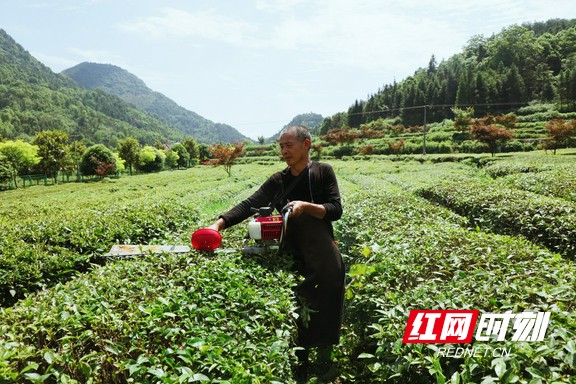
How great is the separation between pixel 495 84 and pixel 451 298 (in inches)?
3419

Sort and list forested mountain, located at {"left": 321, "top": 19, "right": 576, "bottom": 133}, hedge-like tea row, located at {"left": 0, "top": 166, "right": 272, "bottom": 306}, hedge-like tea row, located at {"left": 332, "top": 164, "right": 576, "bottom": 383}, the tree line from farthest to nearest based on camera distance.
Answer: forested mountain, located at {"left": 321, "top": 19, "right": 576, "bottom": 133}, the tree line, hedge-like tea row, located at {"left": 0, "top": 166, "right": 272, "bottom": 306}, hedge-like tea row, located at {"left": 332, "top": 164, "right": 576, "bottom": 383}

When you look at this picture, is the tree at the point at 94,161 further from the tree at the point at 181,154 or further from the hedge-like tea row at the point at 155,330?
the hedge-like tea row at the point at 155,330

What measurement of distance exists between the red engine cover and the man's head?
1.73 feet

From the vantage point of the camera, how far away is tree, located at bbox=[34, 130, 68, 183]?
39.2 metres

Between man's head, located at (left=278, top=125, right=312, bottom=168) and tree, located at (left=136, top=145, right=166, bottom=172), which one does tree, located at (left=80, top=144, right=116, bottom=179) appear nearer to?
tree, located at (left=136, top=145, right=166, bottom=172)

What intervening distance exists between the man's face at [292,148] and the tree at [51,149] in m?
45.5

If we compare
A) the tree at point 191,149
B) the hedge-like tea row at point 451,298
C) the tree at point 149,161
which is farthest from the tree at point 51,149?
the hedge-like tea row at point 451,298

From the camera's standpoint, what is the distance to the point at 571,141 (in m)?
38.1

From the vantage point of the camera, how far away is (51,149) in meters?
39.4

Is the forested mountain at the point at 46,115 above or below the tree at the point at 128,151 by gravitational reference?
above

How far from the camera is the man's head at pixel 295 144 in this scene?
2982 millimetres

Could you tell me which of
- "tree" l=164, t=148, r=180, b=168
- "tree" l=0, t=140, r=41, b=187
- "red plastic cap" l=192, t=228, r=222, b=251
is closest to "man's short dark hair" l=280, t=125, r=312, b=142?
"red plastic cap" l=192, t=228, r=222, b=251

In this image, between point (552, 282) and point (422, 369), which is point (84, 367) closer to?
point (422, 369)

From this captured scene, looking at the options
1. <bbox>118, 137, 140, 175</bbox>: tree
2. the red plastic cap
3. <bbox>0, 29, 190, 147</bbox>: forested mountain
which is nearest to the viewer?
the red plastic cap
